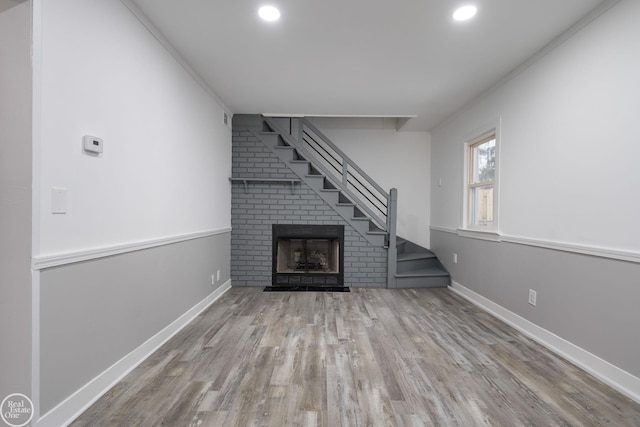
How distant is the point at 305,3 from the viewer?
2.20 m

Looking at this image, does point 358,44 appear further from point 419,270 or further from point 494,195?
point 419,270

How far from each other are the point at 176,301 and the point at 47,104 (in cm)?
193

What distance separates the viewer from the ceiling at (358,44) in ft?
7.39

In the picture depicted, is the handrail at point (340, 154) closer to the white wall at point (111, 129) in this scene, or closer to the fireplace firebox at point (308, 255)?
the fireplace firebox at point (308, 255)

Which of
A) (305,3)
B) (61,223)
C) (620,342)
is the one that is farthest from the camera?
(305,3)

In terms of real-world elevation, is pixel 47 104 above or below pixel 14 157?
above

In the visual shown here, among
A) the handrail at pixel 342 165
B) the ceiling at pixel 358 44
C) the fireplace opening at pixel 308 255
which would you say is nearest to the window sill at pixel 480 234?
the handrail at pixel 342 165

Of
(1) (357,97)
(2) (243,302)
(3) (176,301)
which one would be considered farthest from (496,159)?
(3) (176,301)

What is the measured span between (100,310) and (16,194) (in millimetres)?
806

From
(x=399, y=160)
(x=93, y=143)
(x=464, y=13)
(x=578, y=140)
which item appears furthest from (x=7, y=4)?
(x=399, y=160)

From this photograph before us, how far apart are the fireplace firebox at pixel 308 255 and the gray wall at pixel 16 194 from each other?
3.40m

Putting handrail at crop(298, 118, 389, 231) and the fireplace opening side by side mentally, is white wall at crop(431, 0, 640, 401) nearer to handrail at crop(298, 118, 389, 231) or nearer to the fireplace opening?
handrail at crop(298, 118, 389, 231)

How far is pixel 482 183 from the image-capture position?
13.0 feet

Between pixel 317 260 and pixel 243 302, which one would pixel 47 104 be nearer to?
pixel 243 302
